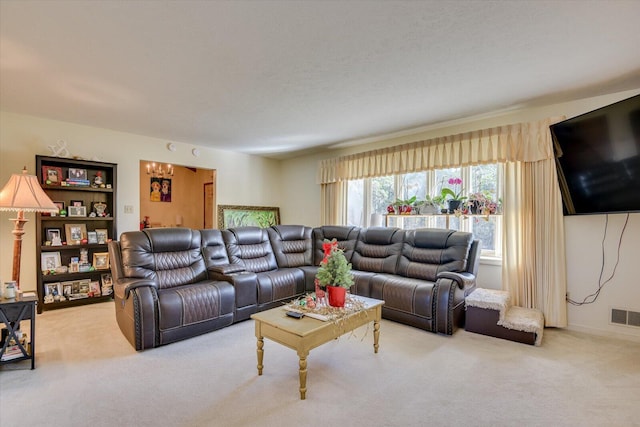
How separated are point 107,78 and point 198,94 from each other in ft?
2.53

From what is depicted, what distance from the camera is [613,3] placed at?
1785mm

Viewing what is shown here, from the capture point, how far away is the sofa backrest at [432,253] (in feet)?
11.8

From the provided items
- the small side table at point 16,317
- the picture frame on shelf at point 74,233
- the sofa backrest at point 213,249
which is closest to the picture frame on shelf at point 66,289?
the picture frame on shelf at point 74,233

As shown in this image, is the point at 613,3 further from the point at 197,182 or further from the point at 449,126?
the point at 197,182

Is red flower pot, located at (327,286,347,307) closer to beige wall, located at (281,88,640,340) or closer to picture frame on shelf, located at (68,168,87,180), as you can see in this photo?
beige wall, located at (281,88,640,340)

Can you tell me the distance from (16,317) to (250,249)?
7.64 feet

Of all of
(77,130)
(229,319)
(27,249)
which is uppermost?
(77,130)

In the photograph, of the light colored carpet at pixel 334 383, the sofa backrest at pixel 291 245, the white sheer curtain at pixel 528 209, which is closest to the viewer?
the light colored carpet at pixel 334 383

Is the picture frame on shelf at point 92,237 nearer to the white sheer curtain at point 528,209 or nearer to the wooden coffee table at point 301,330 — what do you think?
the wooden coffee table at point 301,330

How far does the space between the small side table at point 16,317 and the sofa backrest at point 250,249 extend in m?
1.89

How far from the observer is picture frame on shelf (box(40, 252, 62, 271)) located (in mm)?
3916

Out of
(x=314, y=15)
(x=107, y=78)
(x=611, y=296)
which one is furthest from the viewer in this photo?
(x=611, y=296)

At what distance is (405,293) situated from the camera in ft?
11.1

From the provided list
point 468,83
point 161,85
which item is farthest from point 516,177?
point 161,85
